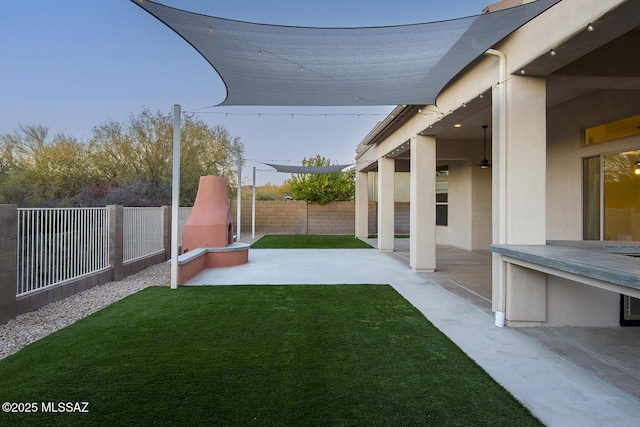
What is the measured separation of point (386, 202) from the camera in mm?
11008

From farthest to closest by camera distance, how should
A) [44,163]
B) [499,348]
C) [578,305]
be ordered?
[44,163], [578,305], [499,348]

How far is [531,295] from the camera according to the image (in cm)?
410

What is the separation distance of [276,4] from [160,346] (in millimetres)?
8778

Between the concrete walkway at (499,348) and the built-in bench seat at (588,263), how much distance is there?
2.40 ft

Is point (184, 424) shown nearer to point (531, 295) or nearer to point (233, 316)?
point (233, 316)

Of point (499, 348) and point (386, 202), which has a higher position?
point (386, 202)

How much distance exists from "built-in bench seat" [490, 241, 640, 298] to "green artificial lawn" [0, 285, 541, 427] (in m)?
1.00

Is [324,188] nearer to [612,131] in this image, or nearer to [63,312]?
[612,131]

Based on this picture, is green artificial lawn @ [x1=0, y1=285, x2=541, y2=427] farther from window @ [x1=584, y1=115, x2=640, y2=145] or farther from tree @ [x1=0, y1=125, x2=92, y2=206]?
tree @ [x1=0, y1=125, x2=92, y2=206]

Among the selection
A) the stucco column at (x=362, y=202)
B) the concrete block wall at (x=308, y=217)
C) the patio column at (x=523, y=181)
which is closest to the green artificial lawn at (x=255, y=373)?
the patio column at (x=523, y=181)

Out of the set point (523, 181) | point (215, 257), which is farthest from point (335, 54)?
point (215, 257)

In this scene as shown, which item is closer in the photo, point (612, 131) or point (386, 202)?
point (612, 131)

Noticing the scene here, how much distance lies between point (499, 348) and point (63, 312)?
16.3 ft

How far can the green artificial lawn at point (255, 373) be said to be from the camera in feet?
7.38
